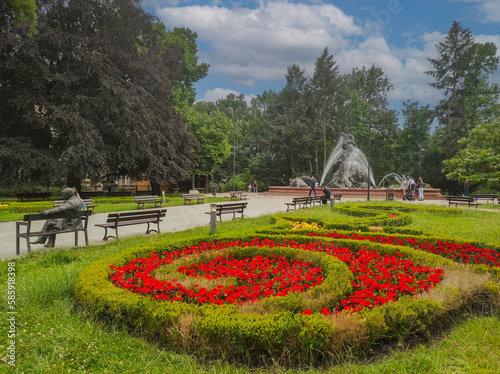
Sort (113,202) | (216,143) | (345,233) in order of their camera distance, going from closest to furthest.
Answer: (345,233) → (113,202) → (216,143)

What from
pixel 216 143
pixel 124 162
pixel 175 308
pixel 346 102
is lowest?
pixel 175 308

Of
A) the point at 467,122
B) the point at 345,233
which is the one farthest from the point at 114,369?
the point at 467,122

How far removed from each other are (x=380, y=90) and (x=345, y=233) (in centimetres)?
4782

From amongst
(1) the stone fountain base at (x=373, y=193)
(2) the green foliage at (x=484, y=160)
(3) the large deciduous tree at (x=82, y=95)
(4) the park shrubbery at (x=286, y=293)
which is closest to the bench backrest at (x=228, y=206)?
(4) the park shrubbery at (x=286, y=293)

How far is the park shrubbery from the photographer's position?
302 centimetres

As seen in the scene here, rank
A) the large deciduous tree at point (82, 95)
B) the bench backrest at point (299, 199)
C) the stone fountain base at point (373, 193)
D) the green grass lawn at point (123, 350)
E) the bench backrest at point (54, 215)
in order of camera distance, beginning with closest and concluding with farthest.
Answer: the green grass lawn at point (123, 350)
the bench backrest at point (54, 215)
the bench backrest at point (299, 199)
the large deciduous tree at point (82, 95)
the stone fountain base at point (373, 193)

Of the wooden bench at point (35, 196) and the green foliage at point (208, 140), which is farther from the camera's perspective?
the green foliage at point (208, 140)

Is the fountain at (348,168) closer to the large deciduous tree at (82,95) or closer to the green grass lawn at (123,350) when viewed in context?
the large deciduous tree at (82,95)

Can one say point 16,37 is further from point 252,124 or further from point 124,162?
point 252,124

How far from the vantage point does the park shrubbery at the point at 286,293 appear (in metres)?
3.02

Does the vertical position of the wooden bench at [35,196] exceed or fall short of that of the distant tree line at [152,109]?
it falls short

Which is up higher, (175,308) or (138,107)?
(138,107)

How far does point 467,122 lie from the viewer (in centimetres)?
3734

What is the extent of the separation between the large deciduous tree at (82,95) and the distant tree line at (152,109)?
8 centimetres
